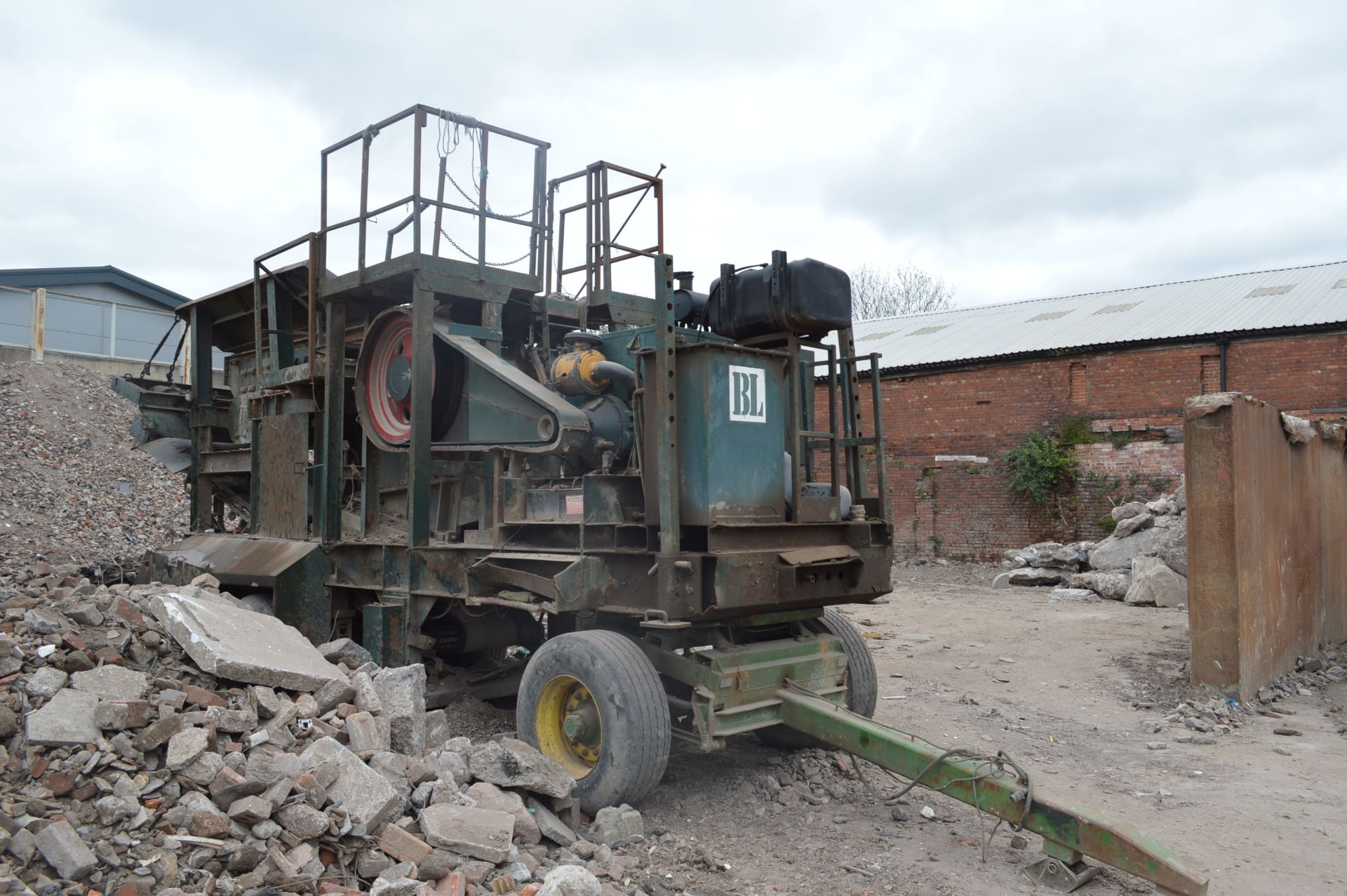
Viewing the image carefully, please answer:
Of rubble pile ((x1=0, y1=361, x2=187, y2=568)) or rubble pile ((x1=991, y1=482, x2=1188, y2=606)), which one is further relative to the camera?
rubble pile ((x1=991, y1=482, x2=1188, y2=606))

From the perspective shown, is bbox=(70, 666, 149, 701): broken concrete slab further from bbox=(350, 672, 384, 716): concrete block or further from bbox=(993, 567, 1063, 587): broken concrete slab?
bbox=(993, 567, 1063, 587): broken concrete slab

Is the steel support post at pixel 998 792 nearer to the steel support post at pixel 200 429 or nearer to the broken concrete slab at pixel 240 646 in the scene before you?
the broken concrete slab at pixel 240 646

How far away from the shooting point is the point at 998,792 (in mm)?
4473

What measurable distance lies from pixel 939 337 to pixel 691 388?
20375 mm

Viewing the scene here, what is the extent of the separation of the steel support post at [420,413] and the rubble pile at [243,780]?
154 centimetres

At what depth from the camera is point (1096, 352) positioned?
65.0ft

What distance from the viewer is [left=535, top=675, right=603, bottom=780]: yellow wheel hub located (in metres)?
5.50

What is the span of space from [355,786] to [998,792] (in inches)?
111

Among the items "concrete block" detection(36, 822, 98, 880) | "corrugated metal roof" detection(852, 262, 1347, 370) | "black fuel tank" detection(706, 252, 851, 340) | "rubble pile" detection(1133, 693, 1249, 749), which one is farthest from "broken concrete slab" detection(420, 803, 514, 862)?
"corrugated metal roof" detection(852, 262, 1347, 370)

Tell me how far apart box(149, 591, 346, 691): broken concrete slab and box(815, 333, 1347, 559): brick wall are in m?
12.5

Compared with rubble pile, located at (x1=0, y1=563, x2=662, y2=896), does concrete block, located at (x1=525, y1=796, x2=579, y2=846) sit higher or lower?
lower

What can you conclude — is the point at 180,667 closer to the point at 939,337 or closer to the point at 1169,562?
the point at 1169,562

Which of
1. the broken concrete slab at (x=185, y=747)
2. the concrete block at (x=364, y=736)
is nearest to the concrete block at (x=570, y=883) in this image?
the concrete block at (x=364, y=736)

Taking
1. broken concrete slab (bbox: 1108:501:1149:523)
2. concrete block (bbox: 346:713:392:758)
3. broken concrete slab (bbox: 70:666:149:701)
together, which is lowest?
concrete block (bbox: 346:713:392:758)
